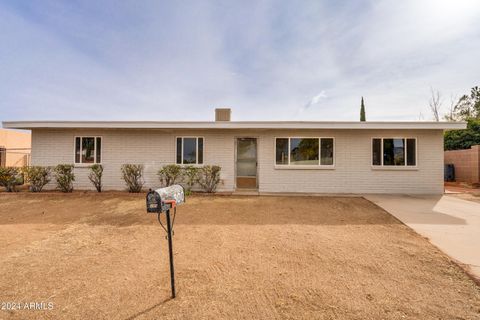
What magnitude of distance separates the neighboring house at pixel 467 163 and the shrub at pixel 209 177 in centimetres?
1293

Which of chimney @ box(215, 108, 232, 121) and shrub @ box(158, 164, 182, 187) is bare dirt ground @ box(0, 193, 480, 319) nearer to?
shrub @ box(158, 164, 182, 187)

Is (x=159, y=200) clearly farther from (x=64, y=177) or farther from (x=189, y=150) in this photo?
(x=64, y=177)

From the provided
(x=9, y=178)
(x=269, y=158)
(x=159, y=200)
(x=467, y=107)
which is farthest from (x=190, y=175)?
(x=467, y=107)

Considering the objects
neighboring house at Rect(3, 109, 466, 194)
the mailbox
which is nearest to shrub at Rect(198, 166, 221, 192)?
neighboring house at Rect(3, 109, 466, 194)

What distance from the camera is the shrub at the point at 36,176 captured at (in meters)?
8.71

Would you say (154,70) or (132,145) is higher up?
(154,70)

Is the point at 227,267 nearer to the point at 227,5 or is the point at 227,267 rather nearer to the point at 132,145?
the point at 132,145

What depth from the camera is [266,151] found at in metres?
9.05

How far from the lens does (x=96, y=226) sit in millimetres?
5000

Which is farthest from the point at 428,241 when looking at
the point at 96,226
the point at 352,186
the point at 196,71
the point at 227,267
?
the point at 196,71

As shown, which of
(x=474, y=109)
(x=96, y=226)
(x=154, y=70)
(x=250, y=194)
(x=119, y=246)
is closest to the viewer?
(x=119, y=246)

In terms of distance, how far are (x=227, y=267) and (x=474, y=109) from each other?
38.7 m

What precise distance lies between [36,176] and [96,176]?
2.24 metres

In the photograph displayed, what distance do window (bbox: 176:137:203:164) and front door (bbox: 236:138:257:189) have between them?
5.45ft
